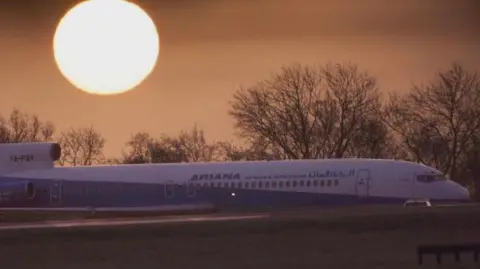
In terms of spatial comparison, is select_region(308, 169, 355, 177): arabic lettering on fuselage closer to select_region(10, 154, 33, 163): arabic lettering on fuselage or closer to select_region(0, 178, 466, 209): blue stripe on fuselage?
select_region(0, 178, 466, 209): blue stripe on fuselage

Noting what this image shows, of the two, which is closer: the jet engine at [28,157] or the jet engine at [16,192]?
the jet engine at [16,192]

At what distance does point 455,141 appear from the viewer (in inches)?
3440

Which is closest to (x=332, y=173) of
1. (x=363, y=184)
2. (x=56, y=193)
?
(x=363, y=184)

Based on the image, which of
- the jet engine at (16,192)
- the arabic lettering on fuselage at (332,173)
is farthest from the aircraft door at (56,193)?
the arabic lettering on fuselage at (332,173)

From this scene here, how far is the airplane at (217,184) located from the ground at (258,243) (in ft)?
44.3

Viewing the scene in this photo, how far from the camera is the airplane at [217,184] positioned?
48688mm

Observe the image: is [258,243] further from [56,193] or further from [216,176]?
[56,193]

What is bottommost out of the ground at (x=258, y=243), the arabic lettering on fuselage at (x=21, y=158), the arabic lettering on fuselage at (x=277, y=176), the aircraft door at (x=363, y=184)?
the ground at (x=258, y=243)

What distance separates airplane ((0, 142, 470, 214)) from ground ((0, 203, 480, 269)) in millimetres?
13493

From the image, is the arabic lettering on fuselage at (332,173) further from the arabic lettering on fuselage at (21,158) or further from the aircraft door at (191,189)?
the arabic lettering on fuselage at (21,158)

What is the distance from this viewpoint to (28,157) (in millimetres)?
56531

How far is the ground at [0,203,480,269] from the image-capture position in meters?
28.2

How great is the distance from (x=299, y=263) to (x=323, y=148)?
60606 mm

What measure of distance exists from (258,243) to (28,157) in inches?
1106
